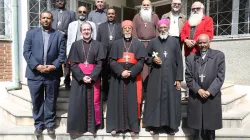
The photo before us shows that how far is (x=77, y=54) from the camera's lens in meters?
3.80

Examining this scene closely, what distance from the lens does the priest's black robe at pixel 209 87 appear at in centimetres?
338

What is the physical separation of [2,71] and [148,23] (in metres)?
4.00

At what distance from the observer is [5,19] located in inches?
237

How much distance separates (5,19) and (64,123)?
3609 mm

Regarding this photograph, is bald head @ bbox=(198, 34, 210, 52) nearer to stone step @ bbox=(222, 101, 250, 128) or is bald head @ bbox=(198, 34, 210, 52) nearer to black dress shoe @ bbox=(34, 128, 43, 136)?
stone step @ bbox=(222, 101, 250, 128)

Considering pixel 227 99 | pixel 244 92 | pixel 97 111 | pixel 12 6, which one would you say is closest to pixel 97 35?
pixel 97 111

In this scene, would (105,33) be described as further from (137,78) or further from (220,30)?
(220,30)

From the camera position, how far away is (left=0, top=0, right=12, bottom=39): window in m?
5.98

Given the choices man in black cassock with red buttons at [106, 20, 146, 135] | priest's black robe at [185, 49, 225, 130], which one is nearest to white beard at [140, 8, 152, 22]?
man in black cassock with red buttons at [106, 20, 146, 135]

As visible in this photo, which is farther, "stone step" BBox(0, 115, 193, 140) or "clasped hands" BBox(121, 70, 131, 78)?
"stone step" BBox(0, 115, 193, 140)

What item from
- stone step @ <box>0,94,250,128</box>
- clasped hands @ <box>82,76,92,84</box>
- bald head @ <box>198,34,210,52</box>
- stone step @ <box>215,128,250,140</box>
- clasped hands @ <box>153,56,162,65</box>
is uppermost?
bald head @ <box>198,34,210,52</box>

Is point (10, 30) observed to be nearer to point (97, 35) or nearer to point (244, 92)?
point (97, 35)

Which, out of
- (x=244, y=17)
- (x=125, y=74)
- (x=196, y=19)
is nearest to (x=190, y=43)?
(x=196, y=19)

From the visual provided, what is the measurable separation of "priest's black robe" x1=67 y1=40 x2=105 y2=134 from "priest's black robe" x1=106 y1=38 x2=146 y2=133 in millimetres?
259
